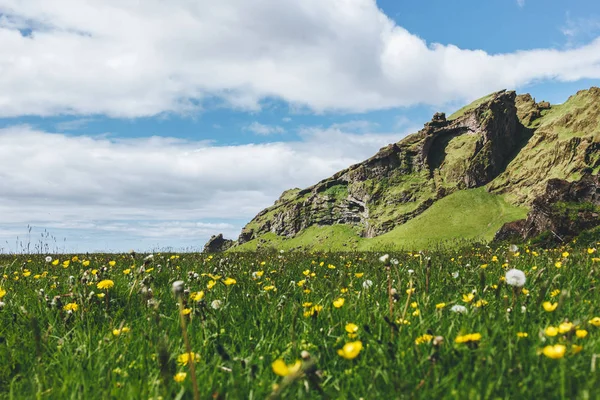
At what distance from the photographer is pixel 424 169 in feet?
538

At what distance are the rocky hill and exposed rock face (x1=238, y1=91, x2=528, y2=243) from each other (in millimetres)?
407

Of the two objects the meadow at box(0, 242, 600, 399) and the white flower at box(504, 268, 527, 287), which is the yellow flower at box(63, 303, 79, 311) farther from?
the white flower at box(504, 268, 527, 287)

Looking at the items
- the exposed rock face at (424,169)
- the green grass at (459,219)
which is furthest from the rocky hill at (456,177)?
the exposed rock face at (424,169)

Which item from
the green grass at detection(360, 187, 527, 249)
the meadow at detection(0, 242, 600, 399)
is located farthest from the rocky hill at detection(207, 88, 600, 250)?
the meadow at detection(0, 242, 600, 399)

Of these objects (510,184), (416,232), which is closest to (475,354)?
(416,232)

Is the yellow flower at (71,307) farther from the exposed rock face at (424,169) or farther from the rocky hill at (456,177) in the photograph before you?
the exposed rock face at (424,169)

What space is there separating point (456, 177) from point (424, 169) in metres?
14.8

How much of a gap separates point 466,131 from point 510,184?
36.5m

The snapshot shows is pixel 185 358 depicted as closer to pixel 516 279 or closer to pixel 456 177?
pixel 516 279

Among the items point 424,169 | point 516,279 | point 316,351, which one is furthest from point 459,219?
point 316,351

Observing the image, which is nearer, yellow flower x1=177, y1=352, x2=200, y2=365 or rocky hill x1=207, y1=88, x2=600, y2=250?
yellow flower x1=177, y1=352, x2=200, y2=365

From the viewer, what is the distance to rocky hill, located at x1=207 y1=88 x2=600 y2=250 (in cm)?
12106

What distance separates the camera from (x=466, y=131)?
16562cm

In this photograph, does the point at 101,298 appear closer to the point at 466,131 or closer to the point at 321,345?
the point at 321,345
